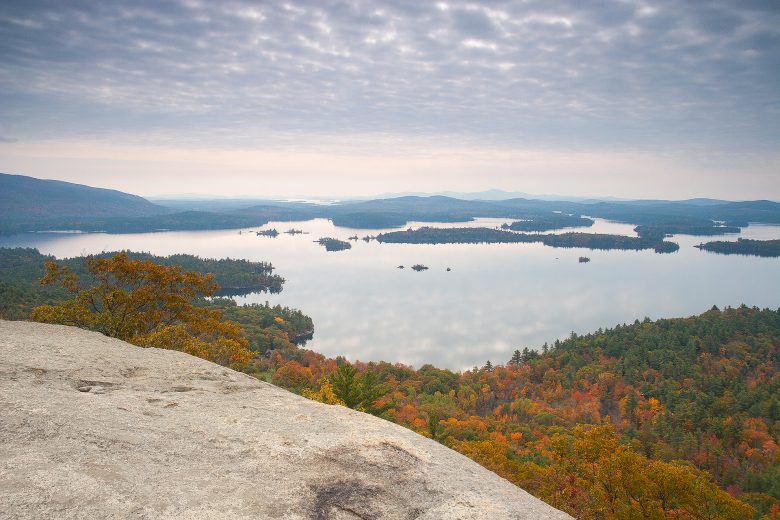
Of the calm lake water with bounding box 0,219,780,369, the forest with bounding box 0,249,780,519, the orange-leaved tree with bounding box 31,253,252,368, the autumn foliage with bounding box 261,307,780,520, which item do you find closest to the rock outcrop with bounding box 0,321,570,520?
the forest with bounding box 0,249,780,519

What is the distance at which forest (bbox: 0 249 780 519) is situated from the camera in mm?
26531

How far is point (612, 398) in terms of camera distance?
101 meters

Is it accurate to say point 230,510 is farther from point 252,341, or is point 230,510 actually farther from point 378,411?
point 252,341

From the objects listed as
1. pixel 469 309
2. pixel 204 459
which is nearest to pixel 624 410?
pixel 469 309

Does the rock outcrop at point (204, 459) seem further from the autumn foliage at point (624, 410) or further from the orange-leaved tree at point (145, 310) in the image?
the autumn foliage at point (624, 410)

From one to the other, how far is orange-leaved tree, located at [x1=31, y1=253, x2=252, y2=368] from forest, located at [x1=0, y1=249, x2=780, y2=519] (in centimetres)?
9

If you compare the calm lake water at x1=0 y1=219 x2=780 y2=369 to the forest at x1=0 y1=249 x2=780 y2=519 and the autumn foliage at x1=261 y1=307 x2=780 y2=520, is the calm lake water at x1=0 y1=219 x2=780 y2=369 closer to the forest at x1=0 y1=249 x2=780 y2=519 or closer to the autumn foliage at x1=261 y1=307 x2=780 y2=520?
the forest at x1=0 y1=249 x2=780 y2=519

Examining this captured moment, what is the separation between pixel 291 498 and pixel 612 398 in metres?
108

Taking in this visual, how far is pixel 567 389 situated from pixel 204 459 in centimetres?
10541

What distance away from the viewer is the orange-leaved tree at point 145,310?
26.8 meters

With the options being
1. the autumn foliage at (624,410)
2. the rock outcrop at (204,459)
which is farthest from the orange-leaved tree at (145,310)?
the rock outcrop at (204,459)

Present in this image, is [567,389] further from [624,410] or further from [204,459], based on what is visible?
[204,459]

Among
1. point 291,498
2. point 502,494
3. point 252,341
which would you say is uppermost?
point 291,498

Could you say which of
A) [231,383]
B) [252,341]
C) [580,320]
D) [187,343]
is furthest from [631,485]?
[580,320]
